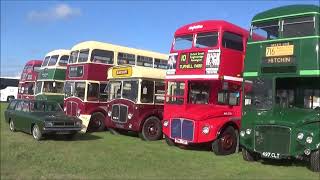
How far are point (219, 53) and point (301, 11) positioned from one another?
3.22 meters

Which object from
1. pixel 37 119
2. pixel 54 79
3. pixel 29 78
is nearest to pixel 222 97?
pixel 37 119

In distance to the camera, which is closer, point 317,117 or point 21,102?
point 317,117

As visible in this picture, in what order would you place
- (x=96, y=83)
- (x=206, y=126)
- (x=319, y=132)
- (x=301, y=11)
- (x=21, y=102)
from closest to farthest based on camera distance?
(x=319, y=132), (x=301, y=11), (x=206, y=126), (x=21, y=102), (x=96, y=83)

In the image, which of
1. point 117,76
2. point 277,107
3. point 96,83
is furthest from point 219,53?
point 96,83

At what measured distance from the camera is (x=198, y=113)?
15.4m

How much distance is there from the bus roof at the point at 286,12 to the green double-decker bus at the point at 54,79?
1461cm

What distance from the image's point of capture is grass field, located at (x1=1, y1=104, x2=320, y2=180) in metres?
10.8

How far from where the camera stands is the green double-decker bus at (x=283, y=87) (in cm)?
1219

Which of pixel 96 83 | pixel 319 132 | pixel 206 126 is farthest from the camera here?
pixel 96 83

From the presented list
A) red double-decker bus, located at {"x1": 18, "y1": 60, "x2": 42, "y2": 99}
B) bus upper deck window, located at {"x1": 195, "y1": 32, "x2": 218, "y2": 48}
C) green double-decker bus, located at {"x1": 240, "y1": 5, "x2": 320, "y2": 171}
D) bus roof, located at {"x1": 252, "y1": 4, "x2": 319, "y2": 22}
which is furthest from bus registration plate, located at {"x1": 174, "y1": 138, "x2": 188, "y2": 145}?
red double-decker bus, located at {"x1": 18, "y1": 60, "x2": 42, "y2": 99}

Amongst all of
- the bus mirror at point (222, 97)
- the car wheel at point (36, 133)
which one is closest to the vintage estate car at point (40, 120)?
the car wheel at point (36, 133)

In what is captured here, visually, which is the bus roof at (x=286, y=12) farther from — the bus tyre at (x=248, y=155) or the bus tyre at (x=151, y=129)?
the bus tyre at (x=151, y=129)

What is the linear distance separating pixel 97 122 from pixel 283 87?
34.2 ft

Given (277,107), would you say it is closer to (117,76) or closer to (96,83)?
(117,76)
